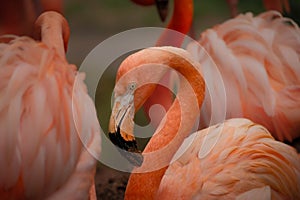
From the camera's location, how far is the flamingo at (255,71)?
1688 mm

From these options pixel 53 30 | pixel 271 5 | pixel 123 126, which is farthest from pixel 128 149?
pixel 271 5

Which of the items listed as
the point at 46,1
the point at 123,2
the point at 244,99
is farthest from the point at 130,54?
the point at 244,99

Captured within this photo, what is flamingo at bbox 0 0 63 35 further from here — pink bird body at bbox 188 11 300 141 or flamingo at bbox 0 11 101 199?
pink bird body at bbox 188 11 300 141

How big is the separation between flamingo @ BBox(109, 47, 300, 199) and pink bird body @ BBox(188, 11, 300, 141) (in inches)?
3.1

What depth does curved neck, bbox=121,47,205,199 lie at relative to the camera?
5.17ft

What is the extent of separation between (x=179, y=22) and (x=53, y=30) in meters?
0.37

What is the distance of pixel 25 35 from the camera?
1.57 metres

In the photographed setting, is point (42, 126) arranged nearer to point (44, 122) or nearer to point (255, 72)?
point (44, 122)

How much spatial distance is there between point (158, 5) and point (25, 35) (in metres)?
0.38

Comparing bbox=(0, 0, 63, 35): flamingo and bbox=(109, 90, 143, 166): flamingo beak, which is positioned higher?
bbox=(0, 0, 63, 35): flamingo

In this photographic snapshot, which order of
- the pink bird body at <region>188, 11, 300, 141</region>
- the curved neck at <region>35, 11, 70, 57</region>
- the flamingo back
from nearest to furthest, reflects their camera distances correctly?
the flamingo back → the curved neck at <region>35, 11, 70, 57</region> → the pink bird body at <region>188, 11, 300, 141</region>

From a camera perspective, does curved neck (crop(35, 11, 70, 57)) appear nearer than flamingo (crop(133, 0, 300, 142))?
Yes

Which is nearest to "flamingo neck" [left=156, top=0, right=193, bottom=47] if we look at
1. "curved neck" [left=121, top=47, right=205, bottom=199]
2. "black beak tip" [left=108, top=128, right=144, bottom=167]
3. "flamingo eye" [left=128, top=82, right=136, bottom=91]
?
"curved neck" [left=121, top=47, right=205, bottom=199]

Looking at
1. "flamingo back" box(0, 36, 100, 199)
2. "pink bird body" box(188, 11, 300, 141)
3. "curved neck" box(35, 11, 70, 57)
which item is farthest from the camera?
"pink bird body" box(188, 11, 300, 141)
